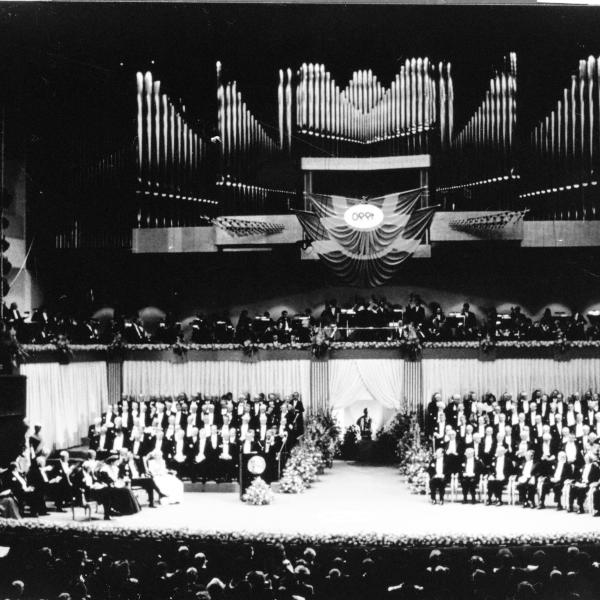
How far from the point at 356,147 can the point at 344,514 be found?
12434 mm

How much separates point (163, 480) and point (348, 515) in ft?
Result: 12.9

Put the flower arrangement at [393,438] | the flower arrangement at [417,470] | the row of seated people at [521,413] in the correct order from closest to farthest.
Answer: the flower arrangement at [417,470]
the row of seated people at [521,413]
the flower arrangement at [393,438]

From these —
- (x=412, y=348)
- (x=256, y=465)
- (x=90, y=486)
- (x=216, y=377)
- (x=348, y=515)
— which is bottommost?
(x=348, y=515)

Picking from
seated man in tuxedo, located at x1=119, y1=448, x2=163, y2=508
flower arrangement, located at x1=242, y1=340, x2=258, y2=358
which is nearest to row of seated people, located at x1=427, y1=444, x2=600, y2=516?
seated man in tuxedo, located at x1=119, y1=448, x2=163, y2=508

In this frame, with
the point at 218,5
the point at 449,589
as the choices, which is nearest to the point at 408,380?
the point at 218,5

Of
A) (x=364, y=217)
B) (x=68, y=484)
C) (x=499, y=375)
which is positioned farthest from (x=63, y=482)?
(x=499, y=375)

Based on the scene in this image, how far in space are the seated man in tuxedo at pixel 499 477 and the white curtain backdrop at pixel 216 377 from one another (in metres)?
7.34

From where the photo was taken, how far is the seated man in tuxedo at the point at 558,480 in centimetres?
1490

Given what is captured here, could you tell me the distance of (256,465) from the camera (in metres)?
15.8

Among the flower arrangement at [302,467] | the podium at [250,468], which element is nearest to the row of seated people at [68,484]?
the podium at [250,468]

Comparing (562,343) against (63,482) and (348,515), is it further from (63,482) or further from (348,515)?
(63,482)

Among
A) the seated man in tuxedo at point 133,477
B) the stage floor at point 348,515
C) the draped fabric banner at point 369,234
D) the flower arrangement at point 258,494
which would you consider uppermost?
the draped fabric banner at point 369,234

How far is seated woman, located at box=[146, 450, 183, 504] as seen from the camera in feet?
51.6

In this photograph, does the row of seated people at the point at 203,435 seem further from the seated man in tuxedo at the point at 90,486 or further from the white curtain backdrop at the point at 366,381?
the white curtain backdrop at the point at 366,381
